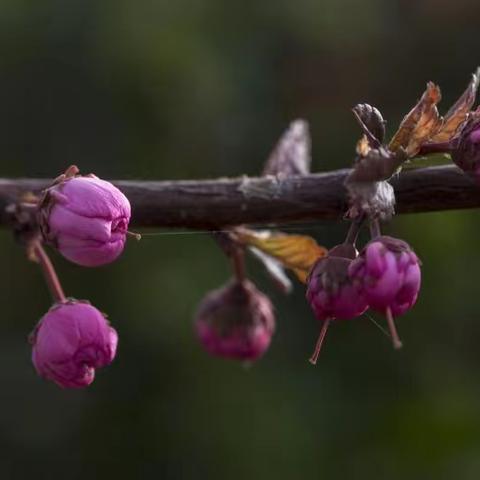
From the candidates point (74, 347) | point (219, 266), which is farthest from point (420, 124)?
point (219, 266)

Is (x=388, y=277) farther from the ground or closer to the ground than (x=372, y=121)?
closer to the ground

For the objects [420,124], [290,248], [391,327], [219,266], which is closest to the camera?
[391,327]

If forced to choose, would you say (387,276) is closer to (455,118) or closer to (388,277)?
(388,277)

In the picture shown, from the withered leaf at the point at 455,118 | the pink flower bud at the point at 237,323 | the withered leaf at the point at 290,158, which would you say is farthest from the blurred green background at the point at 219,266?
the withered leaf at the point at 455,118

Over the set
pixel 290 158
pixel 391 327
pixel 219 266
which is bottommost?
pixel 391 327

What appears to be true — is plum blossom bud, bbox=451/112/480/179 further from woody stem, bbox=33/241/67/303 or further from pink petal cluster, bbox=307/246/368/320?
woody stem, bbox=33/241/67/303

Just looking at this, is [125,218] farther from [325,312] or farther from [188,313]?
[188,313]
